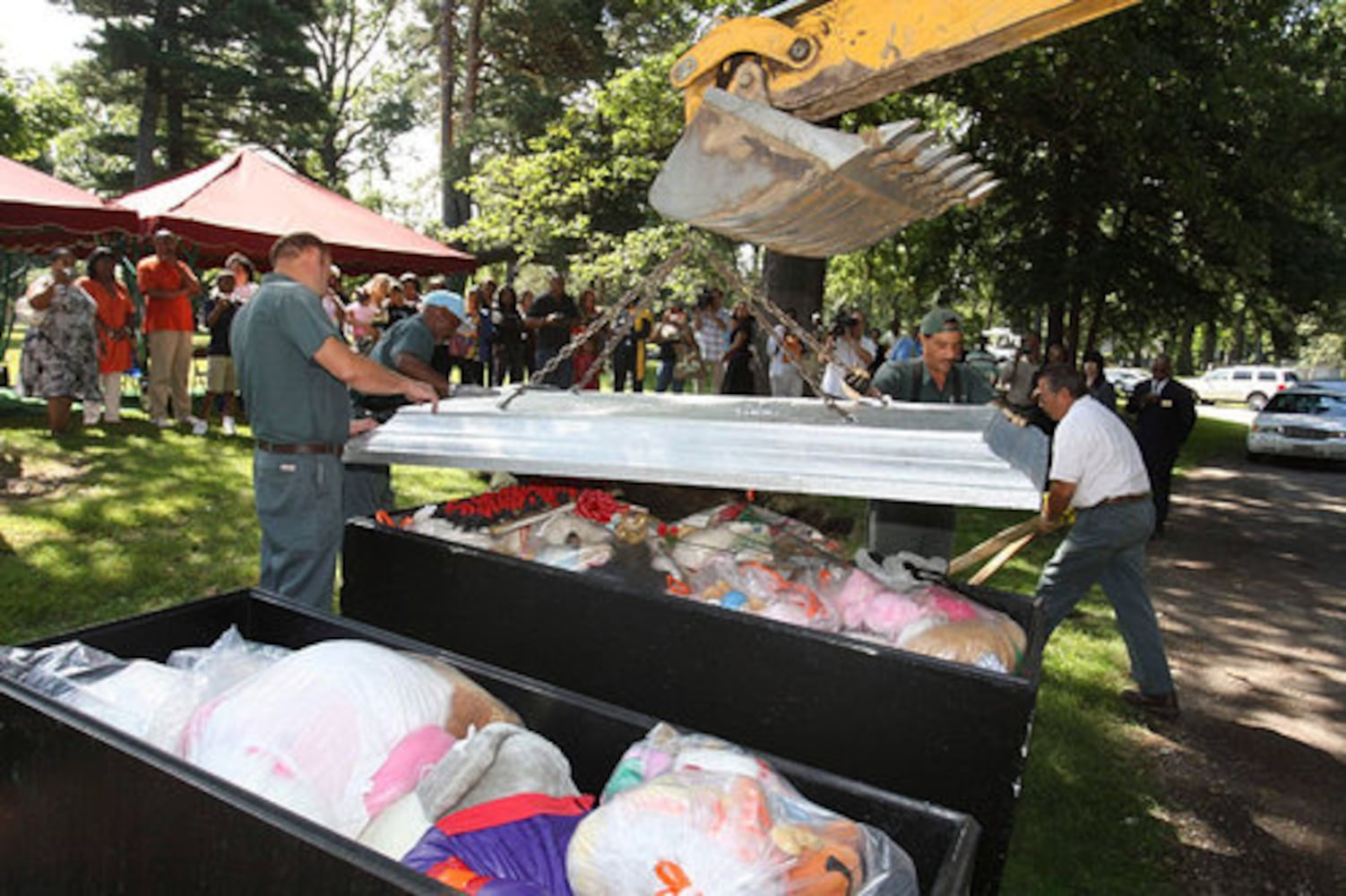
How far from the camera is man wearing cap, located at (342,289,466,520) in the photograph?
15.8 feet

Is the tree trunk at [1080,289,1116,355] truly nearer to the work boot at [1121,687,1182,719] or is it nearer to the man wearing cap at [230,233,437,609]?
the work boot at [1121,687,1182,719]

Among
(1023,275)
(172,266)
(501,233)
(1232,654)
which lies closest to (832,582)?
(1232,654)

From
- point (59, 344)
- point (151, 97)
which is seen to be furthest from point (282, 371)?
point (151, 97)

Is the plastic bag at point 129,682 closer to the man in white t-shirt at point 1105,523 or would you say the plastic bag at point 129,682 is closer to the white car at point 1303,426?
the man in white t-shirt at point 1105,523

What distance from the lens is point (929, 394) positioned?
480cm

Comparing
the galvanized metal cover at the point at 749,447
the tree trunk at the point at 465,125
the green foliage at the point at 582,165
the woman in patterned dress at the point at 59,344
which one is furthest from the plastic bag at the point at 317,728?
the tree trunk at the point at 465,125

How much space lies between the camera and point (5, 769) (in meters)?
1.82

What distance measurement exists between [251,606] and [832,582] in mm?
1909

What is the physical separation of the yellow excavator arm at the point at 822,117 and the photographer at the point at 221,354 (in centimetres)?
776

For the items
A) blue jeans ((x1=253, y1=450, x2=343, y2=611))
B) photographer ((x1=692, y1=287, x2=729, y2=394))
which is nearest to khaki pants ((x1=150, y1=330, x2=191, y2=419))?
blue jeans ((x1=253, y1=450, x2=343, y2=611))

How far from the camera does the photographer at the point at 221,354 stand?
29.2 feet

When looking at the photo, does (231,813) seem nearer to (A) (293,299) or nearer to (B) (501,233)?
(A) (293,299)

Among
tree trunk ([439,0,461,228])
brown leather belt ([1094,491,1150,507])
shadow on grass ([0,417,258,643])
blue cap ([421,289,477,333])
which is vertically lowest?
shadow on grass ([0,417,258,643])

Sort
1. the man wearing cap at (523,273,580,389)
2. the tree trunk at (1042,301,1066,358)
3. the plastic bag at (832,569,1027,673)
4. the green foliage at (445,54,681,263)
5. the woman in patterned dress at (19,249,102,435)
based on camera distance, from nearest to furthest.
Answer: the plastic bag at (832,569,1027,673) → the woman in patterned dress at (19,249,102,435) → the green foliage at (445,54,681,263) → the man wearing cap at (523,273,580,389) → the tree trunk at (1042,301,1066,358)
